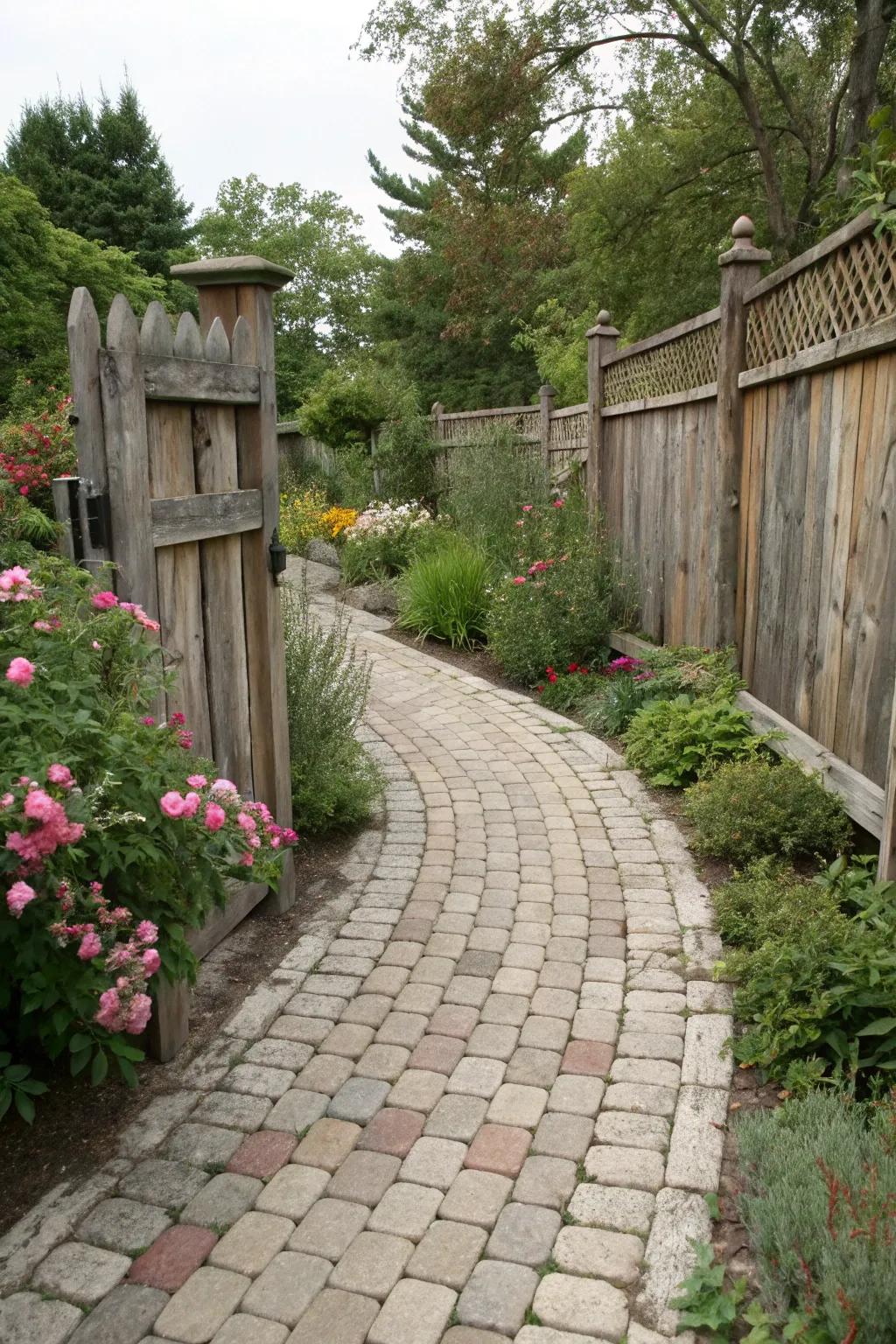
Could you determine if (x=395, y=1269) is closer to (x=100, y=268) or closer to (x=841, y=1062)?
(x=841, y=1062)

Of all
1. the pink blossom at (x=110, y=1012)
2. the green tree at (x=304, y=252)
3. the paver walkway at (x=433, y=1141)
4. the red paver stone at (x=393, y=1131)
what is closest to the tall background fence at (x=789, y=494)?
the paver walkway at (x=433, y=1141)

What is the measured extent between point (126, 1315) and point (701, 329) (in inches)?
204

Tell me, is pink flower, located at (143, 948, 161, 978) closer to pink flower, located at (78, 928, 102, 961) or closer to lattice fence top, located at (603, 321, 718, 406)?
pink flower, located at (78, 928, 102, 961)

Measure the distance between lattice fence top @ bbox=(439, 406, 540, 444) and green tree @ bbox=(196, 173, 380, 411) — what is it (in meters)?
25.4

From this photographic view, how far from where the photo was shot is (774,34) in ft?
46.5

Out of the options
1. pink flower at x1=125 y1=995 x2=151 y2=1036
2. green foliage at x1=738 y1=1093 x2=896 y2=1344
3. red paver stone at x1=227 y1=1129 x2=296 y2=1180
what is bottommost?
red paver stone at x1=227 y1=1129 x2=296 y2=1180

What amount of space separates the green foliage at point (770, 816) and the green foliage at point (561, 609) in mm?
2829

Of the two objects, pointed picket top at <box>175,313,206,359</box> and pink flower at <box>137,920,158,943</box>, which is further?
pointed picket top at <box>175,313,206,359</box>

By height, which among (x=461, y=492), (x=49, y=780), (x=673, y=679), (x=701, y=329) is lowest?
(x=673, y=679)

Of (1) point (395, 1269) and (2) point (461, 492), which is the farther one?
(2) point (461, 492)

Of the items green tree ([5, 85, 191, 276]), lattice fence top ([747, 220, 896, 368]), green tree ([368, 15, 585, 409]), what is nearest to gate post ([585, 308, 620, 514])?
lattice fence top ([747, 220, 896, 368])

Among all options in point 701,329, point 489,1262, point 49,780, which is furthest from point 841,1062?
point 701,329

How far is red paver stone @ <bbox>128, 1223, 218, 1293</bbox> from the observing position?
79.1 inches

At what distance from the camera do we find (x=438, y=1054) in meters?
2.81
